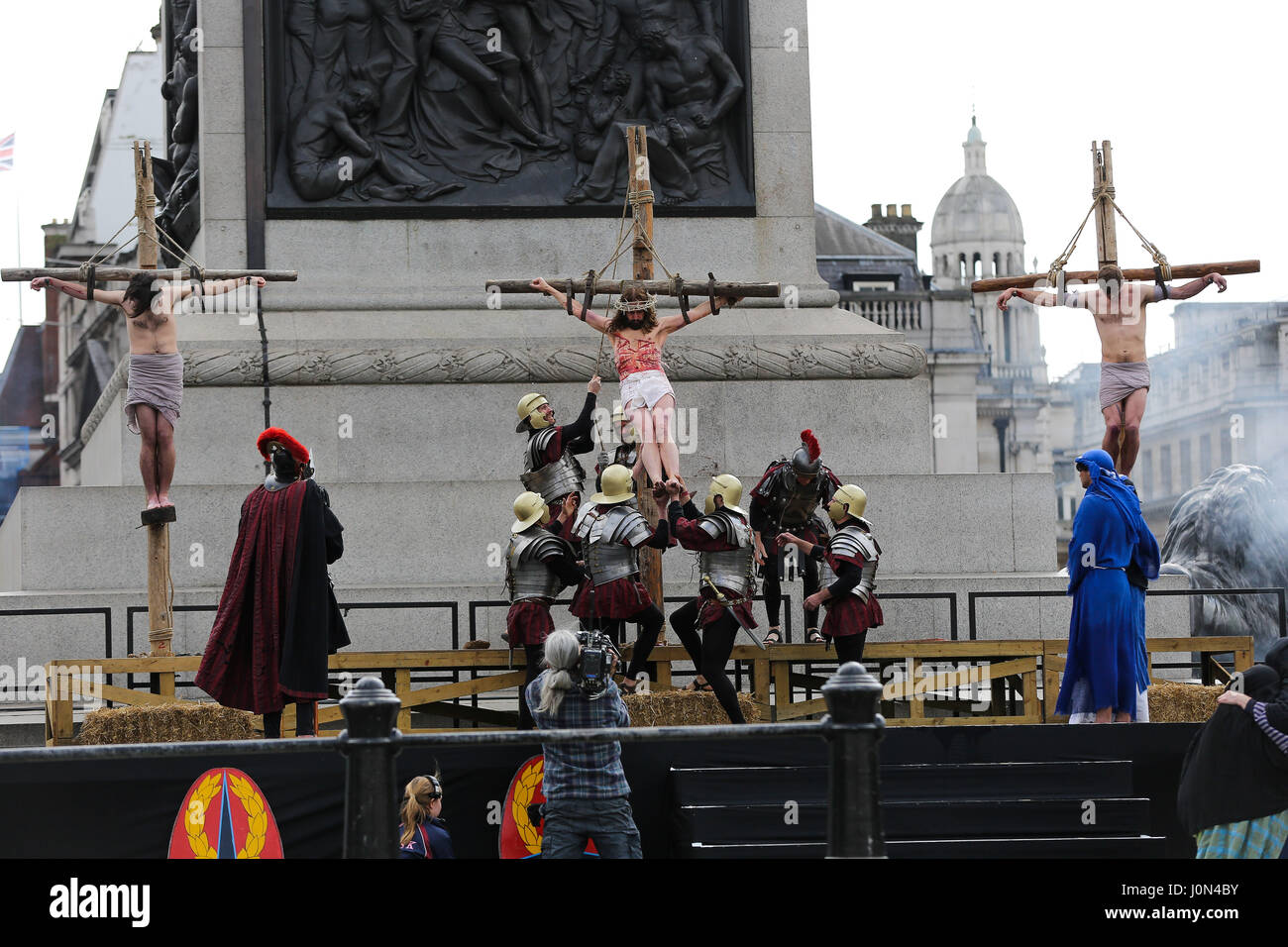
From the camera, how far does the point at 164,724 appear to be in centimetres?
1516

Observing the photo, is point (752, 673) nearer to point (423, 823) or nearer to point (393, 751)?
point (423, 823)

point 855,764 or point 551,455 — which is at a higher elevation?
point 551,455

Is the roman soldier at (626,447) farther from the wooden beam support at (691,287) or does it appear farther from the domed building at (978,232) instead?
the domed building at (978,232)

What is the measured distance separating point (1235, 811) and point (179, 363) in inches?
365

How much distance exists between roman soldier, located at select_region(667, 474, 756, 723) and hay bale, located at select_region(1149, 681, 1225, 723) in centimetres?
304

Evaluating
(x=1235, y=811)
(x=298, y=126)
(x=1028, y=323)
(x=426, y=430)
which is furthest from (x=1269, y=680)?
(x=1028, y=323)

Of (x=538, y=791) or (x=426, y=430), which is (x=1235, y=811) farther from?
(x=426, y=430)

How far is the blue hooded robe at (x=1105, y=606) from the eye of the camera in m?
14.8

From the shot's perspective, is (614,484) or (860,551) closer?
(614,484)

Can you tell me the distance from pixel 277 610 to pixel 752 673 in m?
3.78

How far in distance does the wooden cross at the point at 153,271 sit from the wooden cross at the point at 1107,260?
232 inches

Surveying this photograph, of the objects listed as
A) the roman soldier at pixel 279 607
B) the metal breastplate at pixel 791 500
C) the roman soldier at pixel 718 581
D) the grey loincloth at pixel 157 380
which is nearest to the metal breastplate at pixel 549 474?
the roman soldier at pixel 718 581

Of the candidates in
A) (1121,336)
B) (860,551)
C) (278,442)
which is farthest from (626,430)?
(1121,336)
